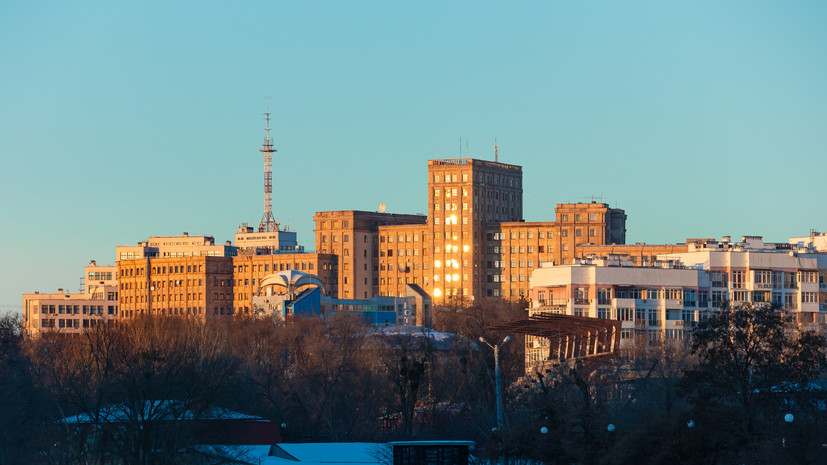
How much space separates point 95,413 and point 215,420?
7523 millimetres

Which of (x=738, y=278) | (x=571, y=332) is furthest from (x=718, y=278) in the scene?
(x=571, y=332)

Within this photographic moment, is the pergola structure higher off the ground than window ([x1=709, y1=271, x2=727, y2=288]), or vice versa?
window ([x1=709, y1=271, x2=727, y2=288])

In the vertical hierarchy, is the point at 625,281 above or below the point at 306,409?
above

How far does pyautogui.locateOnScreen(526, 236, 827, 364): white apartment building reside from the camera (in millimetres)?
161375

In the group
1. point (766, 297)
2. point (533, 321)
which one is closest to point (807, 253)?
point (766, 297)

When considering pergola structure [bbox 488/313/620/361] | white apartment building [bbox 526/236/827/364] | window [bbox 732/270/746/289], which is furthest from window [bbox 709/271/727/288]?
pergola structure [bbox 488/313/620/361]

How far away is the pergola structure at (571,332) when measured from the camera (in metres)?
130

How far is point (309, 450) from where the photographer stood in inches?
3307

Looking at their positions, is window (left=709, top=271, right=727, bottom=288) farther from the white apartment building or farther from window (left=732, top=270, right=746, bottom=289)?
window (left=732, top=270, right=746, bottom=289)

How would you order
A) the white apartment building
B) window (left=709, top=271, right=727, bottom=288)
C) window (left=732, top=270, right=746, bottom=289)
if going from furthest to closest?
window (left=732, top=270, right=746, bottom=289)
window (left=709, top=271, right=727, bottom=288)
the white apartment building

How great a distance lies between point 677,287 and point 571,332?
37110 millimetres

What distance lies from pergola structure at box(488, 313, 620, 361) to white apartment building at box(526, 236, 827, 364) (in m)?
8.42

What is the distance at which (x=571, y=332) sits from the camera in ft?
439

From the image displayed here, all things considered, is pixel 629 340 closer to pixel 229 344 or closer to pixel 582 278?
pixel 582 278
